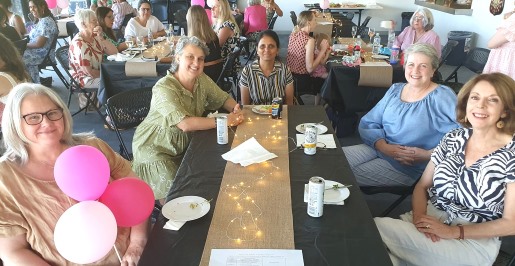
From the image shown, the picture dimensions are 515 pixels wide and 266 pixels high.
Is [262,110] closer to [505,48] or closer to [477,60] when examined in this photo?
[505,48]

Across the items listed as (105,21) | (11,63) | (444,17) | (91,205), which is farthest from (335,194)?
(444,17)

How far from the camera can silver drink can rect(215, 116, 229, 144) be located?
2.12 meters

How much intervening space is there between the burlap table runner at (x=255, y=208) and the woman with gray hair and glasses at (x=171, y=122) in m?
0.37

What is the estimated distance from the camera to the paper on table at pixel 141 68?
3.81 m

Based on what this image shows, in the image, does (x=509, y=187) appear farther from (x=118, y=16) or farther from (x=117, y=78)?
(x=118, y=16)

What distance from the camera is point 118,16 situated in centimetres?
670

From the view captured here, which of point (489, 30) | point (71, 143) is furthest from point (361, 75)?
point (489, 30)

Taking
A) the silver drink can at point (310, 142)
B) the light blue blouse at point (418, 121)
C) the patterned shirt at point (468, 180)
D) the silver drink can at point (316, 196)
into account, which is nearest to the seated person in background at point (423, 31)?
the light blue blouse at point (418, 121)

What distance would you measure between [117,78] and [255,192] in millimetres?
2746

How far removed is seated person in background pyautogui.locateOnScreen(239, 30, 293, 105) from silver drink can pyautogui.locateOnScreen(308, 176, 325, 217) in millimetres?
1633

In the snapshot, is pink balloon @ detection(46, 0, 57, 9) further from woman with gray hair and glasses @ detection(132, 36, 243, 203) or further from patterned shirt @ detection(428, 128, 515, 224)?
Result: patterned shirt @ detection(428, 128, 515, 224)

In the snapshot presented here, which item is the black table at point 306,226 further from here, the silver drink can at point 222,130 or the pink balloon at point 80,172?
the pink balloon at point 80,172

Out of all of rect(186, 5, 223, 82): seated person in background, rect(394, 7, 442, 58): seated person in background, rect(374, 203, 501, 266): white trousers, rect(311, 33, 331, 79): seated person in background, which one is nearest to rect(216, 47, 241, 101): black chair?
rect(186, 5, 223, 82): seated person in background

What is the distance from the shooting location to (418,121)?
93.3 inches
